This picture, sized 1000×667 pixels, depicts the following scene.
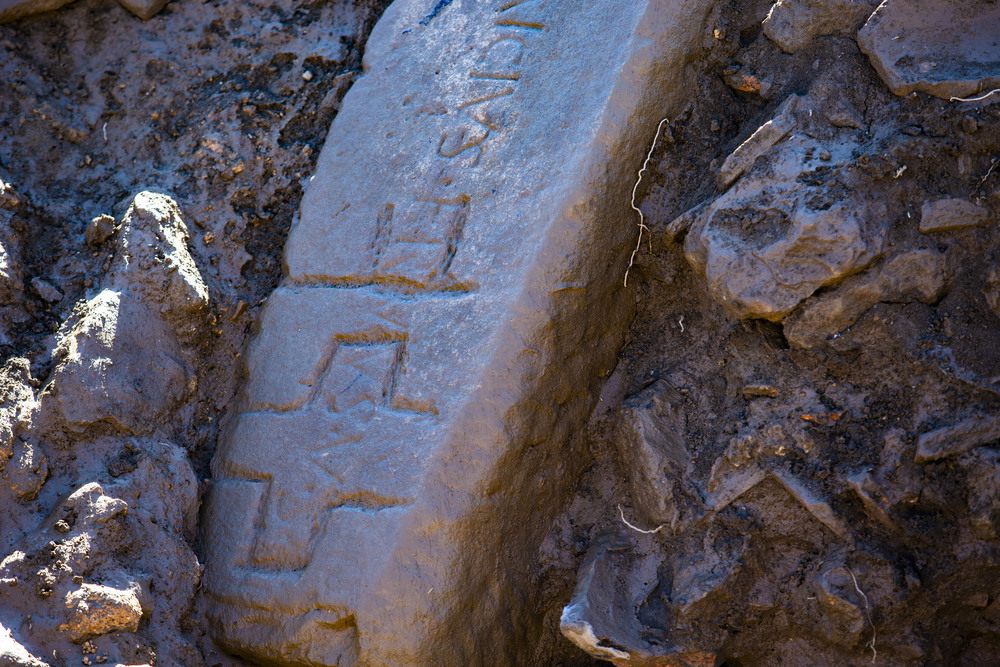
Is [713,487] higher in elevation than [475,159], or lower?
lower

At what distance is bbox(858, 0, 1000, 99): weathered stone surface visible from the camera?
1.79 metres

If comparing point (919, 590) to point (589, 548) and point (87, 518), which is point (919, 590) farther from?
point (87, 518)

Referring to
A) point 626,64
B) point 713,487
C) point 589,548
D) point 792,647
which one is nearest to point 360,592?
point 589,548

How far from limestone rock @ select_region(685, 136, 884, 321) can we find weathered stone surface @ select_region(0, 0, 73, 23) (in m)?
2.13

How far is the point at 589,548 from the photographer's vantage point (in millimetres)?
2027

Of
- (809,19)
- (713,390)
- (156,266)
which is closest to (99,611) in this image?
(156,266)

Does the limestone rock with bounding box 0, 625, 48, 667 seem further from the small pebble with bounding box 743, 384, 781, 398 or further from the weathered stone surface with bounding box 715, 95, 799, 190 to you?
the weathered stone surface with bounding box 715, 95, 799, 190

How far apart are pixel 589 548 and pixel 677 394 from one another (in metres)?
0.43

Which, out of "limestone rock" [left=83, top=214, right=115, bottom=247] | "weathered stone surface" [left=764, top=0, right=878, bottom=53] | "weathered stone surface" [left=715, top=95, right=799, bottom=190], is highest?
"limestone rock" [left=83, top=214, right=115, bottom=247]

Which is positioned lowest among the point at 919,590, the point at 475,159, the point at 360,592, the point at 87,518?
the point at 919,590

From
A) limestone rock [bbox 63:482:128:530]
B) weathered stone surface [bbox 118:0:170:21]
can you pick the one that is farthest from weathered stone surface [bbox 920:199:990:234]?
weathered stone surface [bbox 118:0:170:21]

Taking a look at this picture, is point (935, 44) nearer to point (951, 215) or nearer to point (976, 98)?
point (976, 98)

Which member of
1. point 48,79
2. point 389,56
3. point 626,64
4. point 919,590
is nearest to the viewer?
point 919,590

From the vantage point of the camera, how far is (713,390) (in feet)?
6.57
